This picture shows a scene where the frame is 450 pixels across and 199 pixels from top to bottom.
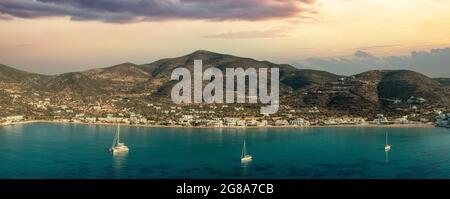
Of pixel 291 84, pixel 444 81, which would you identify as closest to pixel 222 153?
pixel 291 84

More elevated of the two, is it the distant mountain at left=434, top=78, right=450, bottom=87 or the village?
the distant mountain at left=434, top=78, right=450, bottom=87

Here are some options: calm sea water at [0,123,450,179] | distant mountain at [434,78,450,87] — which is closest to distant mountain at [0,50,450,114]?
distant mountain at [434,78,450,87]

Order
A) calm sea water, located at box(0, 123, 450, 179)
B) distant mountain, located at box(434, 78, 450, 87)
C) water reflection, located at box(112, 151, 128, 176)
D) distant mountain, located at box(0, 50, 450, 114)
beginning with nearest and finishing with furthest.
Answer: calm sea water, located at box(0, 123, 450, 179) → water reflection, located at box(112, 151, 128, 176) → distant mountain, located at box(0, 50, 450, 114) → distant mountain, located at box(434, 78, 450, 87)

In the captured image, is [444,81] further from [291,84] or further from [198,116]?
[198,116]

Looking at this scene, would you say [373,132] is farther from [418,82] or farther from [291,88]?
[291,88]

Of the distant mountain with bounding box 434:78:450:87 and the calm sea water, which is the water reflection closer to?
the calm sea water

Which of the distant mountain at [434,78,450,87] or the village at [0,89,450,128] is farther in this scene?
the distant mountain at [434,78,450,87]

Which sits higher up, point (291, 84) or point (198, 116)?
point (291, 84)

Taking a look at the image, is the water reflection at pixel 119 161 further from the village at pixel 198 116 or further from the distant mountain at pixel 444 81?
the distant mountain at pixel 444 81
